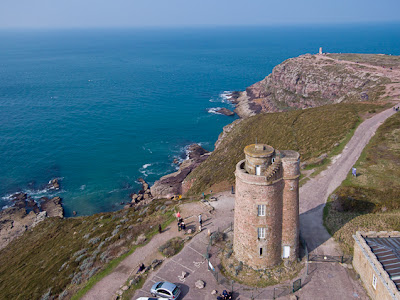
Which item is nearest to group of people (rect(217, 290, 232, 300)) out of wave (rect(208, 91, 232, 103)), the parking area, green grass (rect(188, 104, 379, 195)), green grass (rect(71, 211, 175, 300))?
the parking area

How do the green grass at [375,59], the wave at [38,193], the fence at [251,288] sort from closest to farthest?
the fence at [251,288] → the wave at [38,193] → the green grass at [375,59]

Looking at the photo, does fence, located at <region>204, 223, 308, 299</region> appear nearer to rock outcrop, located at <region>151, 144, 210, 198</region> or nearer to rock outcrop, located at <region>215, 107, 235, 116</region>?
rock outcrop, located at <region>151, 144, 210, 198</region>

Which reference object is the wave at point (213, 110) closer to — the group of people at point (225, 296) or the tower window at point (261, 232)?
the tower window at point (261, 232)

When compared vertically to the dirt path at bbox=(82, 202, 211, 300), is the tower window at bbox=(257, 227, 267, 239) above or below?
above

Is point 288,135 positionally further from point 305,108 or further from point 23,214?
point 23,214

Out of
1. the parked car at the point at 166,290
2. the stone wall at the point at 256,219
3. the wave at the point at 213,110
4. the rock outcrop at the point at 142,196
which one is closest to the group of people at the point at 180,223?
the stone wall at the point at 256,219

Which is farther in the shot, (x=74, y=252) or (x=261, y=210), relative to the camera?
(x=74, y=252)

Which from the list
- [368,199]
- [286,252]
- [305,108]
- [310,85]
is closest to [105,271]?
[286,252]
